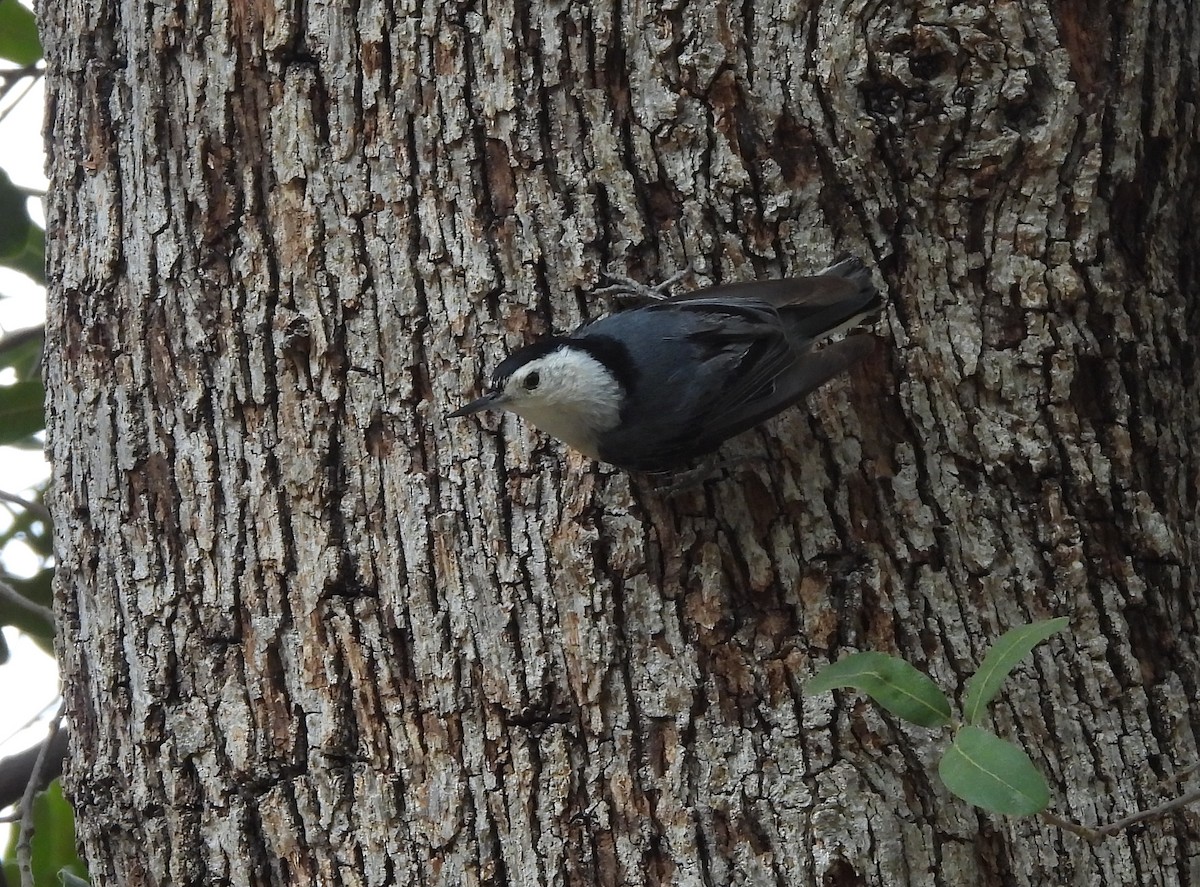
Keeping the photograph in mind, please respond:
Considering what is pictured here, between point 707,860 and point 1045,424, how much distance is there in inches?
27.9

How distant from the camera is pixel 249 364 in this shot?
158 cm

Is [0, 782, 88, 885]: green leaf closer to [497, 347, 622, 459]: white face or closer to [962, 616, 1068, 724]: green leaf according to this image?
[497, 347, 622, 459]: white face

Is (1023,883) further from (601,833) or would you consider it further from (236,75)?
(236,75)

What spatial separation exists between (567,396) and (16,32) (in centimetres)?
172

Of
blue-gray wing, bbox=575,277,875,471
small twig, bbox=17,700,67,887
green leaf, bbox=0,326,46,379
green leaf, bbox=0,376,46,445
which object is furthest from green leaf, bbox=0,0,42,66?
blue-gray wing, bbox=575,277,875,471

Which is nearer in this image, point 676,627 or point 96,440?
point 676,627

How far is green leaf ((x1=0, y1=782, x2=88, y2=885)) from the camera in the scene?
91.0 inches

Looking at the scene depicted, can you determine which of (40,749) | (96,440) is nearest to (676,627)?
(96,440)

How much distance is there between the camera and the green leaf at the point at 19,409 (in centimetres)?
231

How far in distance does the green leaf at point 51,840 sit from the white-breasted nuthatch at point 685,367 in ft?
4.85

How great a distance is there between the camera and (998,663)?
4.05 ft

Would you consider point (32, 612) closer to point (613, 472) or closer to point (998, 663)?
point (613, 472)

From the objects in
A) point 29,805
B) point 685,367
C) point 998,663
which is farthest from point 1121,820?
point 29,805

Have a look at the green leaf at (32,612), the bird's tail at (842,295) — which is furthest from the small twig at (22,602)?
the bird's tail at (842,295)
